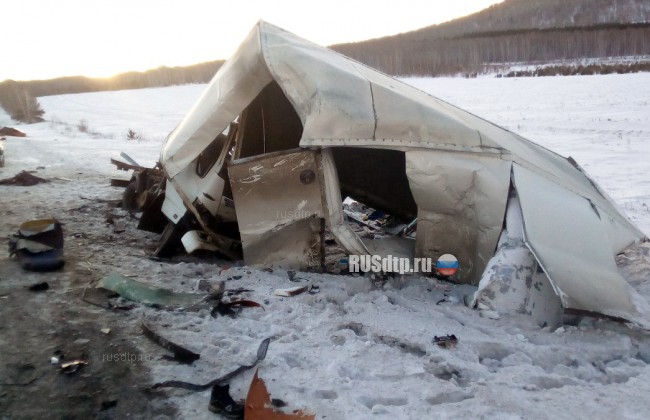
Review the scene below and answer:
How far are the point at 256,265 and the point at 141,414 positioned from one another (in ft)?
7.13

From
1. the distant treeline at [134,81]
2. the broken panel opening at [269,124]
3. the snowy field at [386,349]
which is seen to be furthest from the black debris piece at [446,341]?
the distant treeline at [134,81]

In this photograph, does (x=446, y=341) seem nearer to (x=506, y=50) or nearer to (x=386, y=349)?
(x=386, y=349)

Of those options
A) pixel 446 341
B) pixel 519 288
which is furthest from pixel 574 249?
pixel 446 341

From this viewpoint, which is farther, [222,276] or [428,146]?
[222,276]

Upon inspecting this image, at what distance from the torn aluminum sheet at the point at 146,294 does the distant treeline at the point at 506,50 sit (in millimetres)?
39557

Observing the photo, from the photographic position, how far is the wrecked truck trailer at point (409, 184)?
12.4ft

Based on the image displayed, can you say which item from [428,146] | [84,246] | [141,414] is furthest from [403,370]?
[84,246]

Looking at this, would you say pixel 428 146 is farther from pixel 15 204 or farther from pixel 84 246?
pixel 15 204

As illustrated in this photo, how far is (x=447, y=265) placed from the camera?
176 inches

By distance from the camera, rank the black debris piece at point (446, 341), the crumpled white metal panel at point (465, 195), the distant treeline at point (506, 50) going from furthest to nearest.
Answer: the distant treeline at point (506, 50) < the crumpled white metal panel at point (465, 195) < the black debris piece at point (446, 341)

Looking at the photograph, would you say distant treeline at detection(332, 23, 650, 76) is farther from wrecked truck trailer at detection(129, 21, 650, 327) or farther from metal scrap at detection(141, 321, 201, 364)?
metal scrap at detection(141, 321, 201, 364)

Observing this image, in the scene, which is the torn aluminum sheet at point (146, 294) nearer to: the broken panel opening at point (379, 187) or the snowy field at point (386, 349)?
the snowy field at point (386, 349)

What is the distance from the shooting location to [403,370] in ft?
10.00

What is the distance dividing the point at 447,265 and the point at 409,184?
0.78m
